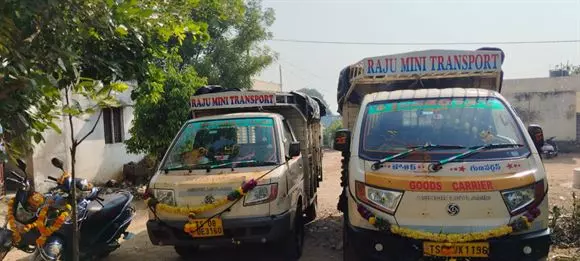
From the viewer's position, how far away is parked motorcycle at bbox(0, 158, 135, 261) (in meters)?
4.73

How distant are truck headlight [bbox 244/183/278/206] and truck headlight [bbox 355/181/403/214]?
1181mm

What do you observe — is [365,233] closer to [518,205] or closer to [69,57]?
[518,205]

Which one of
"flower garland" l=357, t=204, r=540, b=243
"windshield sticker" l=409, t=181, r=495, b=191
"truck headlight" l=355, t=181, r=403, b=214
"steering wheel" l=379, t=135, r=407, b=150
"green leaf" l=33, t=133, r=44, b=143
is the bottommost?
"flower garland" l=357, t=204, r=540, b=243

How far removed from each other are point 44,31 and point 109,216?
11.0ft

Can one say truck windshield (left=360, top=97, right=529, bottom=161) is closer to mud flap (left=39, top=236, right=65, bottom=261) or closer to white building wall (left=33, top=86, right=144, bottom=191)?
mud flap (left=39, top=236, right=65, bottom=261)

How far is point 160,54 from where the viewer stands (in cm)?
354

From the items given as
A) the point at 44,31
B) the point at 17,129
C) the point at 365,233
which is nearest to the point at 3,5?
the point at 44,31

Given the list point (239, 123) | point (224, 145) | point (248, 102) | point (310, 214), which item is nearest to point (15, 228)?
point (224, 145)

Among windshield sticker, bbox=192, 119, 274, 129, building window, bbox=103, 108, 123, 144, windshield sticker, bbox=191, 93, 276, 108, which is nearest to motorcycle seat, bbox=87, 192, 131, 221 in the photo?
windshield sticker, bbox=192, 119, 274, 129

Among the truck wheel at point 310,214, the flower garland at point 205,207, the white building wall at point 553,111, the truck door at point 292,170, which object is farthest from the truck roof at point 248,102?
the white building wall at point 553,111

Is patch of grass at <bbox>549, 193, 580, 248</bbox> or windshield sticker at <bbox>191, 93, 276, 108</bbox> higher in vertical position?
windshield sticker at <bbox>191, 93, 276, 108</bbox>

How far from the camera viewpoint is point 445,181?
Result: 365 centimetres

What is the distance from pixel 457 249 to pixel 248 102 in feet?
12.6

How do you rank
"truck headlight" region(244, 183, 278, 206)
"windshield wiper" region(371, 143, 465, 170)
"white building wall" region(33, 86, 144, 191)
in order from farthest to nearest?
"white building wall" region(33, 86, 144, 191)
"truck headlight" region(244, 183, 278, 206)
"windshield wiper" region(371, 143, 465, 170)
